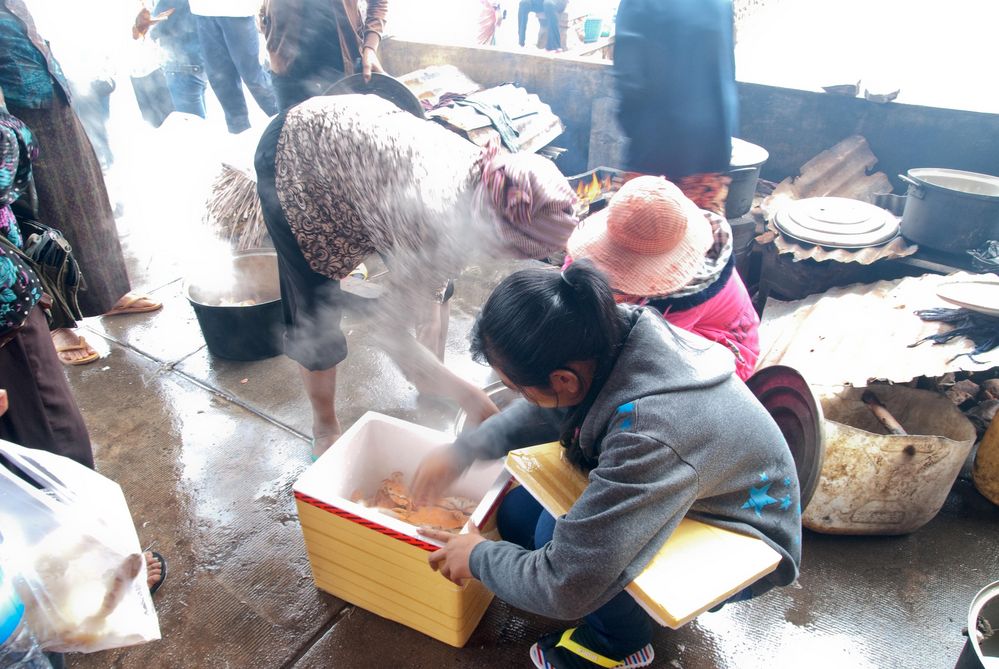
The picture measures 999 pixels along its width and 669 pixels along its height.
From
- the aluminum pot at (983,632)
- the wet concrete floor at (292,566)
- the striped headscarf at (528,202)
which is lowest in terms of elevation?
the wet concrete floor at (292,566)

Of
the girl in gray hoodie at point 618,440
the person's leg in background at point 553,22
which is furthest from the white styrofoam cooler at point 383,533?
the person's leg in background at point 553,22

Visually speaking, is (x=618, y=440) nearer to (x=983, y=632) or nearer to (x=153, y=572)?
(x=983, y=632)

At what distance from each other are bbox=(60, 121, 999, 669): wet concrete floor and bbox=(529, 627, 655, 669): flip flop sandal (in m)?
0.07

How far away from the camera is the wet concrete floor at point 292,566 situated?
6.86ft

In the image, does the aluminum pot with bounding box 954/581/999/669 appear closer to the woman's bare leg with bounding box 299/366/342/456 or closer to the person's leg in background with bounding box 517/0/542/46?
the woman's bare leg with bounding box 299/366/342/456

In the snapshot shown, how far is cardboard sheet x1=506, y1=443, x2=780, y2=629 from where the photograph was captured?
1.37 meters

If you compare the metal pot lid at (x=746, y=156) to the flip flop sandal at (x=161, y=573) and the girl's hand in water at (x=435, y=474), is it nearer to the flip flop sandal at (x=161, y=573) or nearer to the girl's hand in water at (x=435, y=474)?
the girl's hand in water at (x=435, y=474)

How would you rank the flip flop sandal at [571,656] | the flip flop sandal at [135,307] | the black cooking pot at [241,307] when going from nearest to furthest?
the flip flop sandal at [571,656]
the black cooking pot at [241,307]
the flip flop sandal at [135,307]

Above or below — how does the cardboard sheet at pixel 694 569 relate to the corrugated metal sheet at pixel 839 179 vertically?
below

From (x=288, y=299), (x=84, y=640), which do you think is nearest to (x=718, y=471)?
(x=84, y=640)

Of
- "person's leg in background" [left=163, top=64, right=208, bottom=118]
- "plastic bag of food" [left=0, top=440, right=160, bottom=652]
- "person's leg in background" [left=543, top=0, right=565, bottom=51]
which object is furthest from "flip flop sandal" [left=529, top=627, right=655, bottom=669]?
"person's leg in background" [left=543, top=0, right=565, bottom=51]

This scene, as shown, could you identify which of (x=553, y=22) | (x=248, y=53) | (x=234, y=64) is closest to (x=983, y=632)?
(x=248, y=53)

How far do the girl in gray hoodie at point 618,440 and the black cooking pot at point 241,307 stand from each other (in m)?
2.12

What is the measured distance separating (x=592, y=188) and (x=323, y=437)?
2.81 meters
